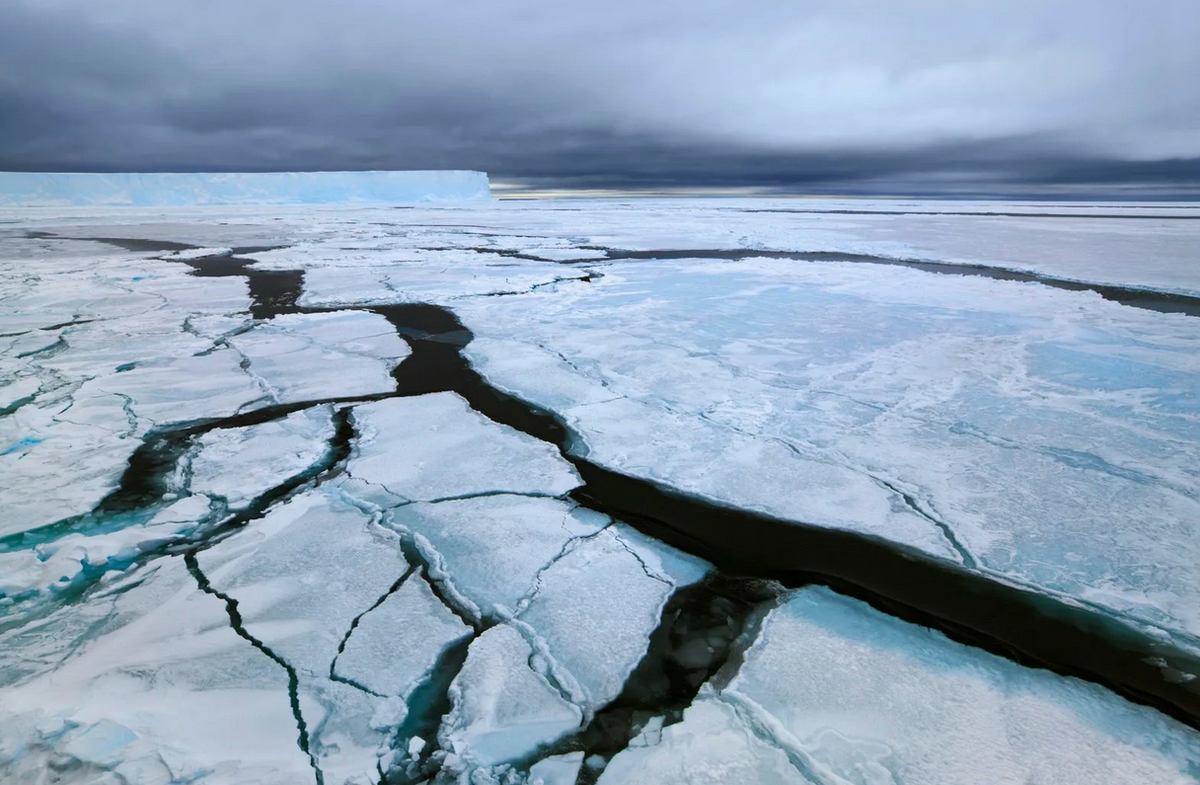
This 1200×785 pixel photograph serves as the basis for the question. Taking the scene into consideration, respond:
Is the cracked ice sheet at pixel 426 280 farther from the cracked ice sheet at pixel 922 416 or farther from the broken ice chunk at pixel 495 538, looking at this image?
the broken ice chunk at pixel 495 538

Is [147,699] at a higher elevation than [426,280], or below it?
higher

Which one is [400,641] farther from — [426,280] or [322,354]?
[426,280]

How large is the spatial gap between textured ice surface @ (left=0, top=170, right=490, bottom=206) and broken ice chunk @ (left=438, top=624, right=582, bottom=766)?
183 feet

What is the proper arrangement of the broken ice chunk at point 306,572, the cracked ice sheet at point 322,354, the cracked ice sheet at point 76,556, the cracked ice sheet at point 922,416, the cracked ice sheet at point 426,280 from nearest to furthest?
the broken ice chunk at point 306,572 < the cracked ice sheet at point 76,556 < the cracked ice sheet at point 922,416 < the cracked ice sheet at point 322,354 < the cracked ice sheet at point 426,280

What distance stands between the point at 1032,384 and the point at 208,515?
13.7 feet

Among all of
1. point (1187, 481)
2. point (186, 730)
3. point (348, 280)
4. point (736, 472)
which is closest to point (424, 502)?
point (186, 730)

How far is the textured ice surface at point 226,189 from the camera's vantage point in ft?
150

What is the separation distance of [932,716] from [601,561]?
95 cm

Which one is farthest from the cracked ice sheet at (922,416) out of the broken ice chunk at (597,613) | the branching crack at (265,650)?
the branching crack at (265,650)

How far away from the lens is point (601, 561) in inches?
75.3

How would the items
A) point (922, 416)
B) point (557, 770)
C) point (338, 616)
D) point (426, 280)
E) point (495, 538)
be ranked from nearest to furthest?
point (557, 770)
point (338, 616)
point (495, 538)
point (922, 416)
point (426, 280)

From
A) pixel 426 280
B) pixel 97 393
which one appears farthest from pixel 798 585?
pixel 426 280

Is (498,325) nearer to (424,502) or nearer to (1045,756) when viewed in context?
(424,502)

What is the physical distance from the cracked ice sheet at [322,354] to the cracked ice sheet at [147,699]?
5.98 ft
